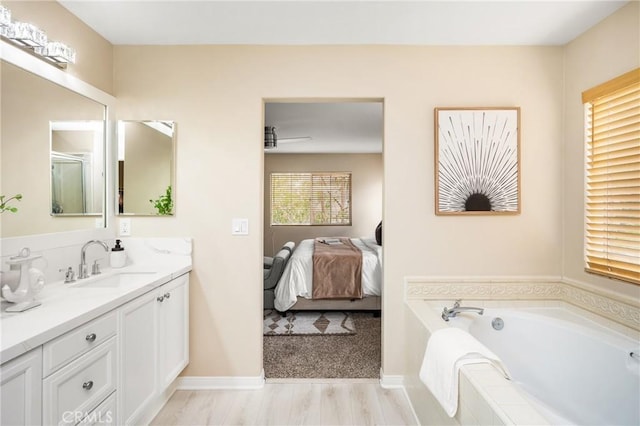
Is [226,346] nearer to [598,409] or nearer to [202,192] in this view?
[202,192]

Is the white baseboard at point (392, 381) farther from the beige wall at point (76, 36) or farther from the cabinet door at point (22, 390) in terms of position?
the beige wall at point (76, 36)

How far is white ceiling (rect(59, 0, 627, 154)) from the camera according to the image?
194 centimetres

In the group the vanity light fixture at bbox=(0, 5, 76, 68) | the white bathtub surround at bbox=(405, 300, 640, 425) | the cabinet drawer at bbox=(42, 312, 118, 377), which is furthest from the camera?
the vanity light fixture at bbox=(0, 5, 76, 68)

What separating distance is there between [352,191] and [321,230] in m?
1.05

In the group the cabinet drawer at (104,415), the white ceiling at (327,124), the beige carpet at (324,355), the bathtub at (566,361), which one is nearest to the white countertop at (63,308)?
the cabinet drawer at (104,415)

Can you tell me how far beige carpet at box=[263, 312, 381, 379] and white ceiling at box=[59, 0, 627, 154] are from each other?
7.92ft

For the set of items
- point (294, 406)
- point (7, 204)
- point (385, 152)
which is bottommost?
point (294, 406)

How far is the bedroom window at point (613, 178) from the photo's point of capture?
6.03 ft

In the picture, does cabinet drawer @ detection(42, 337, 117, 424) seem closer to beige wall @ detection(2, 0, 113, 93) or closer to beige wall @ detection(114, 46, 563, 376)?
beige wall @ detection(114, 46, 563, 376)

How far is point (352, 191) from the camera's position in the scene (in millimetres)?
7184

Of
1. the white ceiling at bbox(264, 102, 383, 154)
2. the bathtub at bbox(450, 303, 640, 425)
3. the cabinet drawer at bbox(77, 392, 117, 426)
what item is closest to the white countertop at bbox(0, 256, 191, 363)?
the cabinet drawer at bbox(77, 392, 117, 426)

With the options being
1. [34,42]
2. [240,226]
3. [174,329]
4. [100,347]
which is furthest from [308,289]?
[34,42]

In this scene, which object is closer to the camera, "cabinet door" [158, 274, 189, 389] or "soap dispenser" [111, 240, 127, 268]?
"cabinet door" [158, 274, 189, 389]

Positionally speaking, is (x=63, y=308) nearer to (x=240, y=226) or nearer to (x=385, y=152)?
(x=240, y=226)
